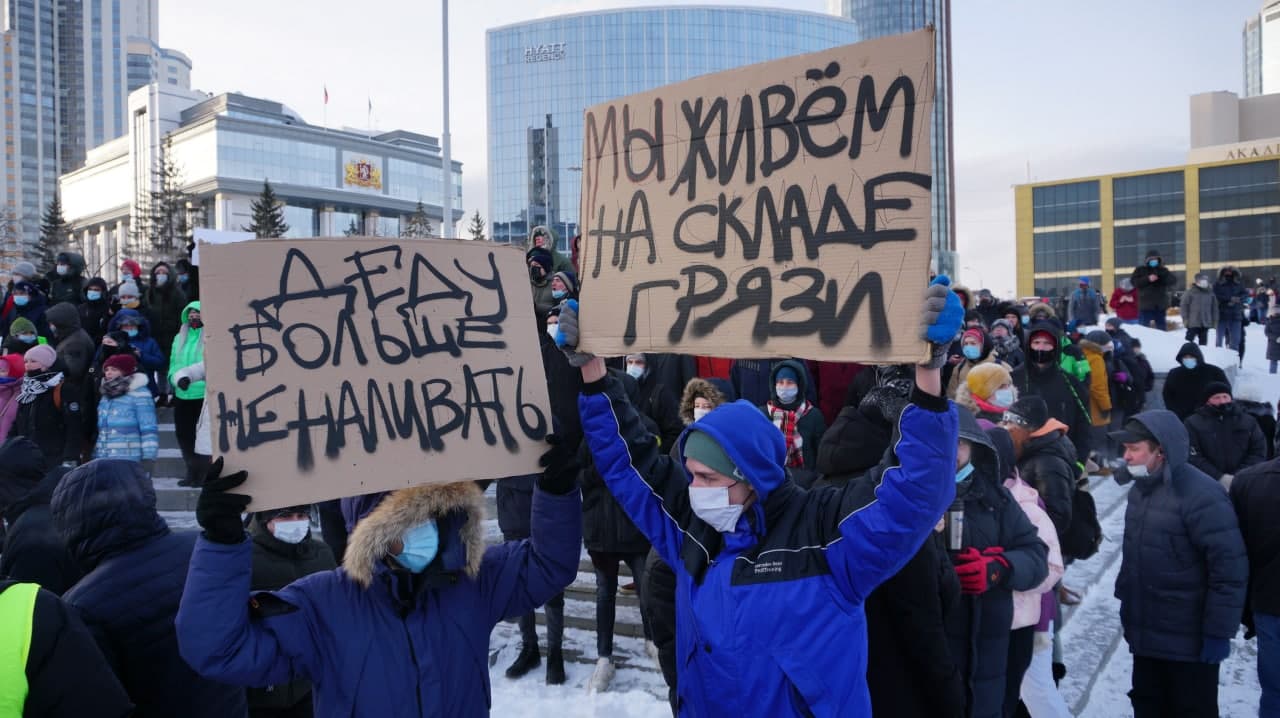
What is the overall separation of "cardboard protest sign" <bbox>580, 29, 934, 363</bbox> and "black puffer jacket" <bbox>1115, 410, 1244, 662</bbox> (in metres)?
2.81

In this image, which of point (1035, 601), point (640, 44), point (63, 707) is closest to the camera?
point (63, 707)

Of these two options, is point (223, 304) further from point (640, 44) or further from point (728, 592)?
point (640, 44)

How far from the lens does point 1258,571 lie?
426 cm

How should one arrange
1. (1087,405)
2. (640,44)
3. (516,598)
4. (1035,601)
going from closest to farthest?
1. (516,598)
2. (1035,601)
3. (1087,405)
4. (640,44)

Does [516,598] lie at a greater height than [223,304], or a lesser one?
lesser

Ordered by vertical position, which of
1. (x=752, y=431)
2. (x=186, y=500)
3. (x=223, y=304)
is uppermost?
(x=223, y=304)

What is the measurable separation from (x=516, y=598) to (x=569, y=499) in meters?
0.35

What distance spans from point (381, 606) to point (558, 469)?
0.64 metres

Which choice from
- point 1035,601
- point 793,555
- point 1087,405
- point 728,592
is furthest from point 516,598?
point 1087,405

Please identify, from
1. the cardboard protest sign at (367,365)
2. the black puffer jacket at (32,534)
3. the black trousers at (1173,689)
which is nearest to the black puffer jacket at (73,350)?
the black puffer jacket at (32,534)

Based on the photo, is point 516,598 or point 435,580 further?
point 516,598

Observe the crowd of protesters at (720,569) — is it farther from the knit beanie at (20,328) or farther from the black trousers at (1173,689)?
the knit beanie at (20,328)

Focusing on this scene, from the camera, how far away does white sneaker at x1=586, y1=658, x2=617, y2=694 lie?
4.94 m

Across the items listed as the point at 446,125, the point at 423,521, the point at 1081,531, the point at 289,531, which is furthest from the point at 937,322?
the point at 446,125
